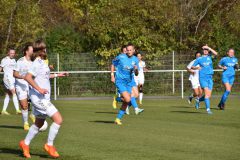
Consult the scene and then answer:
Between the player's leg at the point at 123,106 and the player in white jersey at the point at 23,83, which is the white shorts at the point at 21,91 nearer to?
the player in white jersey at the point at 23,83

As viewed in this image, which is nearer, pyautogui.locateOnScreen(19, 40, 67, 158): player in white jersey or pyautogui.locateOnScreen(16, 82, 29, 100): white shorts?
pyautogui.locateOnScreen(19, 40, 67, 158): player in white jersey

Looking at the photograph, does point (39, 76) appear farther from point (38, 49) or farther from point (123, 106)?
point (123, 106)

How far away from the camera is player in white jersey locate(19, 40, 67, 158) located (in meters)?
12.9

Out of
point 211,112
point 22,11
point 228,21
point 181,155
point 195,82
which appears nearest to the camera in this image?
point 181,155

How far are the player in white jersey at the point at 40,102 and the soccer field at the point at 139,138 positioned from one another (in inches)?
12.2

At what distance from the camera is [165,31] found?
4531cm

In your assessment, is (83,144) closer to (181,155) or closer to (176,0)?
(181,155)

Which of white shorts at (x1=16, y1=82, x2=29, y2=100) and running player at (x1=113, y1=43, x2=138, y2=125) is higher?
running player at (x1=113, y1=43, x2=138, y2=125)

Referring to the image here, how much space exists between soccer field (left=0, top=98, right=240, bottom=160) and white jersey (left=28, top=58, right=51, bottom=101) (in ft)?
3.27

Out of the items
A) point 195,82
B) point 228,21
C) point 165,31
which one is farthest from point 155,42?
point 195,82

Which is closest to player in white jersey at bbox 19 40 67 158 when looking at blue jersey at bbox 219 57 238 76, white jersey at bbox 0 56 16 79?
white jersey at bbox 0 56 16 79

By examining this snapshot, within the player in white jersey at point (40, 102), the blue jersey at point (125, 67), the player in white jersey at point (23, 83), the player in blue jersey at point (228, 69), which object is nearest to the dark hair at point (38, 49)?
the player in white jersey at point (40, 102)

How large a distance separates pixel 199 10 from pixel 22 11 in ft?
34.5

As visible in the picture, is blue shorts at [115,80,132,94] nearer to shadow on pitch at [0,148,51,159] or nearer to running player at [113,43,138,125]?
running player at [113,43,138,125]
